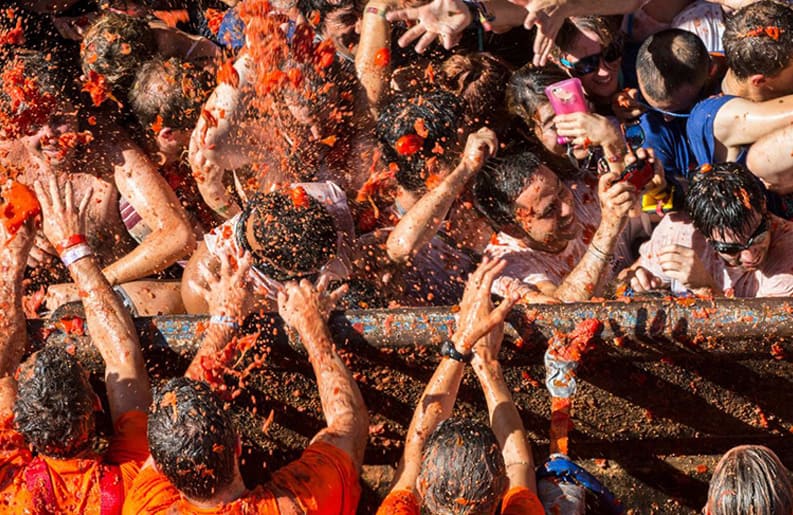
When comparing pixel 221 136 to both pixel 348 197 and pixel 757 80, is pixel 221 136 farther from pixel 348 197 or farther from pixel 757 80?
pixel 757 80

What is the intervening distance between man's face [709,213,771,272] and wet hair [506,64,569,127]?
3.95 ft

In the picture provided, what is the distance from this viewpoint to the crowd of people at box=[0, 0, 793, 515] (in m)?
5.25

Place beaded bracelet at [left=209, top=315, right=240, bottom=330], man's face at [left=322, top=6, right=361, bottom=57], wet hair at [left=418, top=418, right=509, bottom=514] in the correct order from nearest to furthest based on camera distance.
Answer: wet hair at [left=418, top=418, right=509, bottom=514] → beaded bracelet at [left=209, top=315, right=240, bottom=330] → man's face at [left=322, top=6, right=361, bottom=57]

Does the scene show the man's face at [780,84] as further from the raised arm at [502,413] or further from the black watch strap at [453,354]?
the black watch strap at [453,354]

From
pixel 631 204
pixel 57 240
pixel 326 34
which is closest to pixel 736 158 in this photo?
pixel 631 204

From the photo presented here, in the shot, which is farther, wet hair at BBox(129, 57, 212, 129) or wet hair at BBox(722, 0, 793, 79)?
wet hair at BBox(129, 57, 212, 129)

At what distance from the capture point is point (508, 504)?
16.4 ft

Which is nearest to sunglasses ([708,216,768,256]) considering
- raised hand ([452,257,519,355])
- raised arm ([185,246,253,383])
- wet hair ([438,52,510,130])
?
raised hand ([452,257,519,355])

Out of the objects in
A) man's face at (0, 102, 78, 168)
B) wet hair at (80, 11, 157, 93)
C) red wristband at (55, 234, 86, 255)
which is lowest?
red wristband at (55, 234, 86, 255)

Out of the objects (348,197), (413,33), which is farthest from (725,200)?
Answer: (348,197)

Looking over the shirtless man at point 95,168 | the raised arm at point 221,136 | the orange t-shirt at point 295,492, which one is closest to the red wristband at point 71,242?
the shirtless man at point 95,168

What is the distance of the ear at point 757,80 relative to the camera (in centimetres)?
592

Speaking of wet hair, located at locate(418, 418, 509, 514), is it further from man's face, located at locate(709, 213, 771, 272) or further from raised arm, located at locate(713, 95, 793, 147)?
raised arm, located at locate(713, 95, 793, 147)

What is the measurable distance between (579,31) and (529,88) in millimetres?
369
